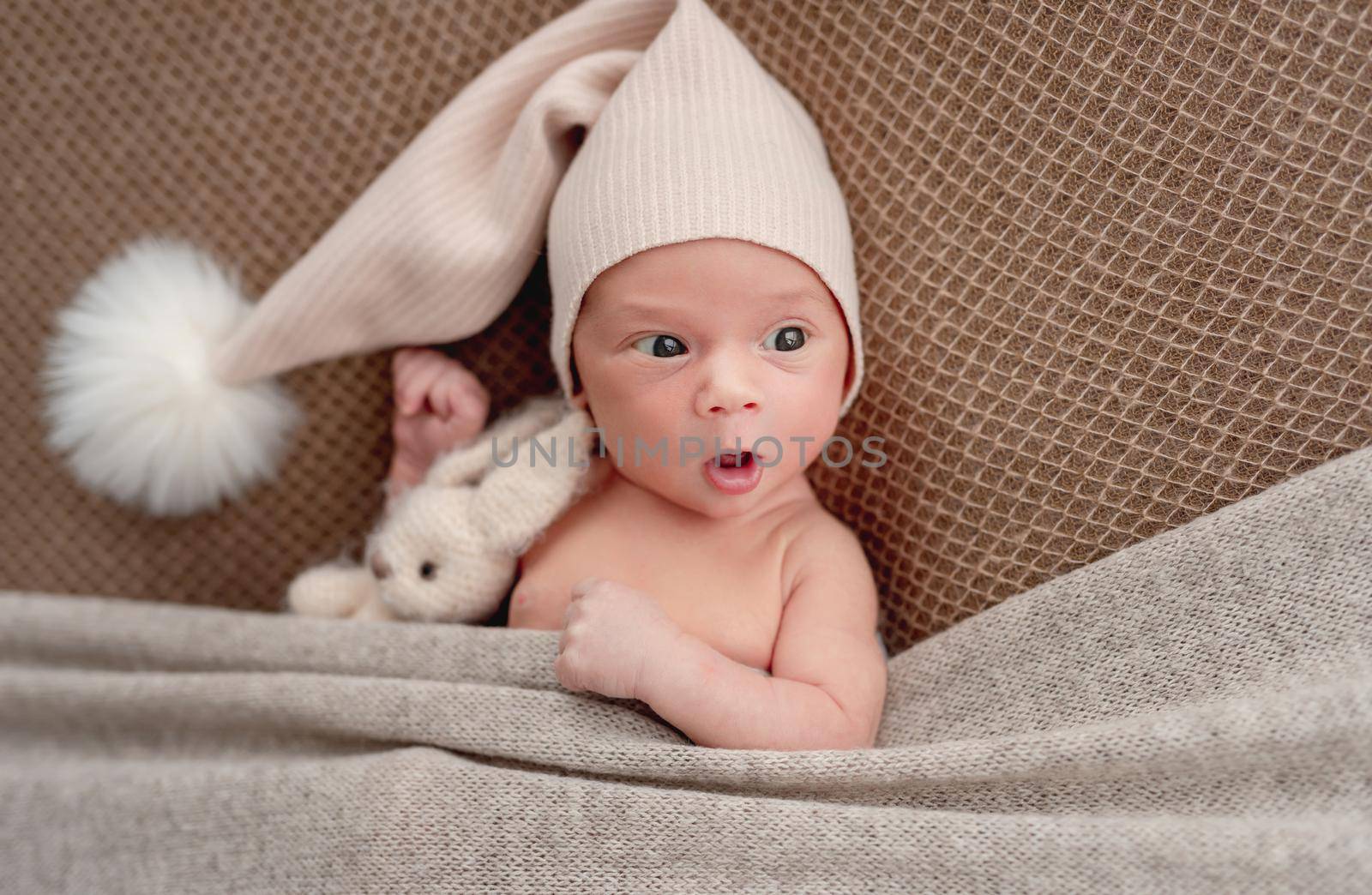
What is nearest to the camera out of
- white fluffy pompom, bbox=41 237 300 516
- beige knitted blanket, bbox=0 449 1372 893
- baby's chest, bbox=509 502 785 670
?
beige knitted blanket, bbox=0 449 1372 893

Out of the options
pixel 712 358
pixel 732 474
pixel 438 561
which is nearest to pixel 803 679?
pixel 732 474

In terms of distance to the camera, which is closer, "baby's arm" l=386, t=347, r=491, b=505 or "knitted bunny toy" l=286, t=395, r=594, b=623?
"knitted bunny toy" l=286, t=395, r=594, b=623

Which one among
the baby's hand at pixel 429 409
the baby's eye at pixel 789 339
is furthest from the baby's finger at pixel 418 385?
the baby's eye at pixel 789 339

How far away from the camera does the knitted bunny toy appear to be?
117 cm

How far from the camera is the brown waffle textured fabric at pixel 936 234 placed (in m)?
0.97

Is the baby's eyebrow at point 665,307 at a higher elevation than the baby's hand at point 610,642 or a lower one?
higher

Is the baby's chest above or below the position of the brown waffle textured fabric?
below

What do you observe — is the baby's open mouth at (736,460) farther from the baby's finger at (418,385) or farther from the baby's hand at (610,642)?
the baby's finger at (418,385)

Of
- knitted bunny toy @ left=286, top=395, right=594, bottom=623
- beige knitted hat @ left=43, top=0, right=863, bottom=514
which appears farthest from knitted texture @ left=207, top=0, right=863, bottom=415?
knitted bunny toy @ left=286, top=395, right=594, bottom=623

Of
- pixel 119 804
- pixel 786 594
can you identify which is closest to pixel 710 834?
pixel 786 594

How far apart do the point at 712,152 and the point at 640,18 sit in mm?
302

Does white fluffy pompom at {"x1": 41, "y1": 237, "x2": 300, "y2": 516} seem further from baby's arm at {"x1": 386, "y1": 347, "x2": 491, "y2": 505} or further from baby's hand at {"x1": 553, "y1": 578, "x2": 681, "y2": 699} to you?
baby's hand at {"x1": 553, "y1": 578, "x2": 681, "y2": 699}

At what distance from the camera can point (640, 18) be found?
4.00 ft

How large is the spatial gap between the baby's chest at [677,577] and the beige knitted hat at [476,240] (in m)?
0.19
